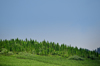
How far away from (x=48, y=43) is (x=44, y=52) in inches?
452

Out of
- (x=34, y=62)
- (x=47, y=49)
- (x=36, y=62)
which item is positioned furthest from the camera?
(x=47, y=49)

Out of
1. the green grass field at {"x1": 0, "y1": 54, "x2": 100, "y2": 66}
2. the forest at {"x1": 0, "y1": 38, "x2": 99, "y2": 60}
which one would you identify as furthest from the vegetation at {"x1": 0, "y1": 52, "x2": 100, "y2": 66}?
the forest at {"x1": 0, "y1": 38, "x2": 99, "y2": 60}

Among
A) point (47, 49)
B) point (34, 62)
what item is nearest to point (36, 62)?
point (34, 62)

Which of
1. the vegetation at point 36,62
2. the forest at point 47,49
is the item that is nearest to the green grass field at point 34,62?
the vegetation at point 36,62

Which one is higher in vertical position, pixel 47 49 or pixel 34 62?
pixel 47 49

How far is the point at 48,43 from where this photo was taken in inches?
2463

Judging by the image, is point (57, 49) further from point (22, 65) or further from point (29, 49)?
point (22, 65)

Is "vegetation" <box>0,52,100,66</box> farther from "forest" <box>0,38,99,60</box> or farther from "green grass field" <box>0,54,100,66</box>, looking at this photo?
"forest" <box>0,38,99,60</box>

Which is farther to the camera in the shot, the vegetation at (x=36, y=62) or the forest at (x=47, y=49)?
the forest at (x=47, y=49)

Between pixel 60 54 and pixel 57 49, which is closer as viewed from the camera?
pixel 60 54

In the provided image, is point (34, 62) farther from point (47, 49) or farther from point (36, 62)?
point (47, 49)

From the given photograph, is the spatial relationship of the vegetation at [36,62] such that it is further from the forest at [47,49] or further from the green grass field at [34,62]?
the forest at [47,49]

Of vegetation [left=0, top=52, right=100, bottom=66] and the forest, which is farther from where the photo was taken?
the forest

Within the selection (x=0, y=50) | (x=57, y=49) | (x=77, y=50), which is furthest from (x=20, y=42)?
(x=77, y=50)
